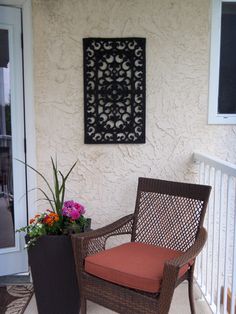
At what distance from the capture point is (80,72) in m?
2.66

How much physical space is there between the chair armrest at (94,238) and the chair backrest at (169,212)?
0.10 m

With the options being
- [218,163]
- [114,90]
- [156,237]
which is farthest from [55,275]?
[114,90]

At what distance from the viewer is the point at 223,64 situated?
9.07 feet

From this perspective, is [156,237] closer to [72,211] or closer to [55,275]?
[72,211]

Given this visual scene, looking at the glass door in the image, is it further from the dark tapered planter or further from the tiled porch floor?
the dark tapered planter

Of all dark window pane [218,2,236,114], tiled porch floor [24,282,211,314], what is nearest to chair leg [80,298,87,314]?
tiled porch floor [24,282,211,314]

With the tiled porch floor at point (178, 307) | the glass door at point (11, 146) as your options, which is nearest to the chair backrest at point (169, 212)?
the tiled porch floor at point (178, 307)

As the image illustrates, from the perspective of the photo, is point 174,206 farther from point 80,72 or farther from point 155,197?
point 80,72

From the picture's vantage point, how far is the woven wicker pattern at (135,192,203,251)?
91.0 inches

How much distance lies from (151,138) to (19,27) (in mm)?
1332

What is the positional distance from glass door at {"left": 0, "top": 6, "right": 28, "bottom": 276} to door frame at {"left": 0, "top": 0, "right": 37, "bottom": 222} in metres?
0.04

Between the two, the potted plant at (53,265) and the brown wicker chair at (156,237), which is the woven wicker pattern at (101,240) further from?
the potted plant at (53,265)

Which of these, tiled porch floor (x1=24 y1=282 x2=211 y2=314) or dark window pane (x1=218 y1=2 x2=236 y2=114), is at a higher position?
dark window pane (x1=218 y1=2 x2=236 y2=114)

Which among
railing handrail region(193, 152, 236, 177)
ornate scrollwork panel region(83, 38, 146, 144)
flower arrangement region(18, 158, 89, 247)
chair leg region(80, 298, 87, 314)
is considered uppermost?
ornate scrollwork panel region(83, 38, 146, 144)
